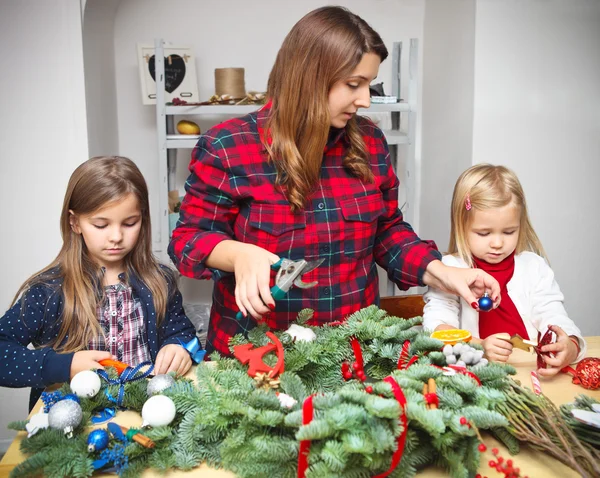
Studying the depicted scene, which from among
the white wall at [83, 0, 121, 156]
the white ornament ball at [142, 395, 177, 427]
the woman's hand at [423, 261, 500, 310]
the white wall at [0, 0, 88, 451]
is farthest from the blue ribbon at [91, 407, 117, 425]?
the white wall at [83, 0, 121, 156]

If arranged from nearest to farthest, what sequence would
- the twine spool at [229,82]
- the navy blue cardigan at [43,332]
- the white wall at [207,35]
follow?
the navy blue cardigan at [43,332] → the twine spool at [229,82] → the white wall at [207,35]

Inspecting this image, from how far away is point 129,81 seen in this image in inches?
130

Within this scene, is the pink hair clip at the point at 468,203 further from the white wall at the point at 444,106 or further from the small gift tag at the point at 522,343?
the white wall at the point at 444,106

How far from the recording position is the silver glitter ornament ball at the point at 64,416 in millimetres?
1040

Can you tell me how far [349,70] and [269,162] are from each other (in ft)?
0.98

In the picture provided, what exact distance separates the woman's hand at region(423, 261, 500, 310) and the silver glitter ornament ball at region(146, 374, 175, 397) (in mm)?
710

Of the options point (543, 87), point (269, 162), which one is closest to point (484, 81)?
point (543, 87)

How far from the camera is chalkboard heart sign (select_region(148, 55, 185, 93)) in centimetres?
301

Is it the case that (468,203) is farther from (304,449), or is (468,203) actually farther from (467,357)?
(304,449)

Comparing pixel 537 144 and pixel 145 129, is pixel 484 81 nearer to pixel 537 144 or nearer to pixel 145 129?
pixel 537 144

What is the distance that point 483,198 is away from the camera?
183 cm

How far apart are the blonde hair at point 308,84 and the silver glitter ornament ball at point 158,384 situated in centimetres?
56

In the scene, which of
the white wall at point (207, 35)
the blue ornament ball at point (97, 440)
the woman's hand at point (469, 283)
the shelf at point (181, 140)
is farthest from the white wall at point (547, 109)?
the blue ornament ball at point (97, 440)

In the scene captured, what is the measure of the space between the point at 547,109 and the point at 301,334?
2156 millimetres
